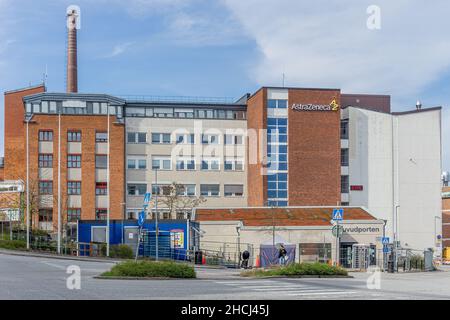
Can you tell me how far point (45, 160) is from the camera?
8356 cm

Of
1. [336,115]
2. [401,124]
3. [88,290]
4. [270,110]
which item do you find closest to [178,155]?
→ [270,110]

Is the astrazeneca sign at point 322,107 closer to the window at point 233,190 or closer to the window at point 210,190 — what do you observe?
the window at point 233,190

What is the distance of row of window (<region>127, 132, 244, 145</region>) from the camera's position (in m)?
85.6

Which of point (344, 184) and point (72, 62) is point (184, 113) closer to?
point (72, 62)

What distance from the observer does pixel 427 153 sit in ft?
278

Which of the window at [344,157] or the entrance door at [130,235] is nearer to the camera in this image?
the entrance door at [130,235]

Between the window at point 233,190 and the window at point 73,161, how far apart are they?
1720 centimetres

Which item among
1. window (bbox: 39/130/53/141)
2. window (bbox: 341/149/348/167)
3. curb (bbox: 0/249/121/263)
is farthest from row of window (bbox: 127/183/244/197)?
curb (bbox: 0/249/121/263)

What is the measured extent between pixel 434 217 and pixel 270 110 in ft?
73.9

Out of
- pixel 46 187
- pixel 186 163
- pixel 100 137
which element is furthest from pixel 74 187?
pixel 186 163

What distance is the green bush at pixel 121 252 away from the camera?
4989cm

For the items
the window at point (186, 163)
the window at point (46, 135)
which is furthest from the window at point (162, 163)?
the window at point (46, 135)

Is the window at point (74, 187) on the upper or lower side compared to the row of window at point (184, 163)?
lower
